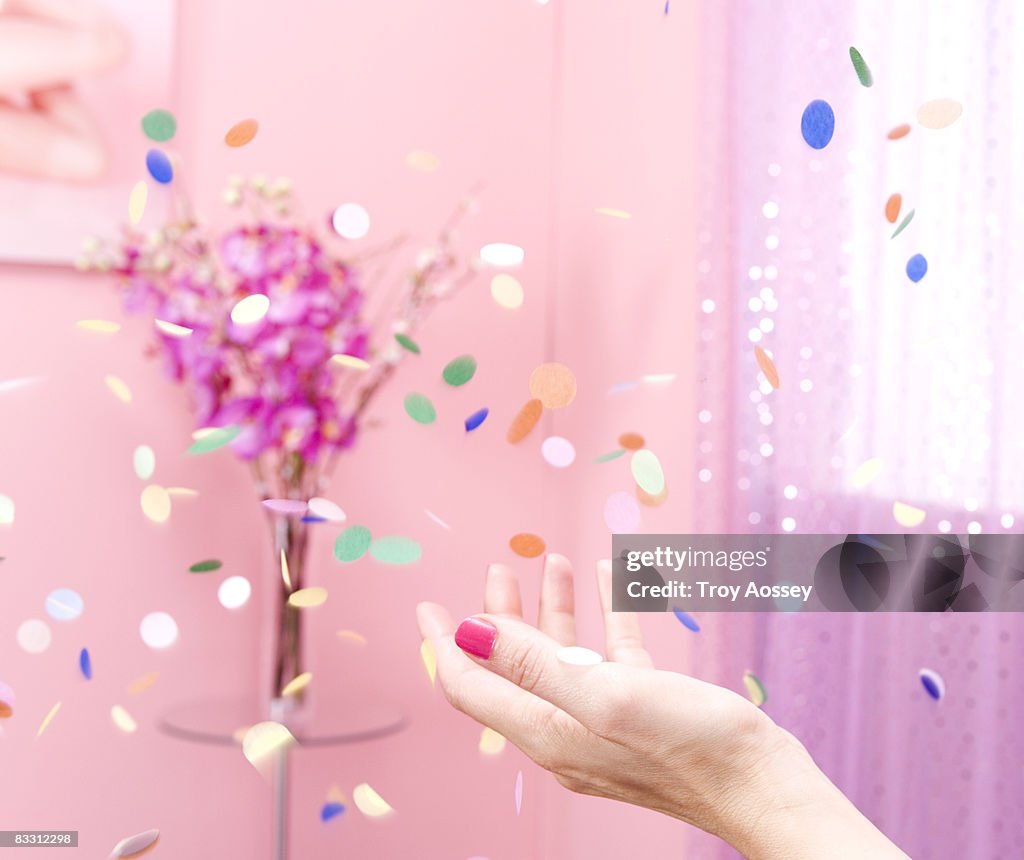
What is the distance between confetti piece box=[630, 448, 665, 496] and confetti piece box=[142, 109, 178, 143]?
2.45ft

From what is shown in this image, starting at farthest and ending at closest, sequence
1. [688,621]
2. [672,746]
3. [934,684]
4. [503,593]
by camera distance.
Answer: [688,621] → [934,684] → [503,593] → [672,746]

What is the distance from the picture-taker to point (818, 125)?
0.92 m

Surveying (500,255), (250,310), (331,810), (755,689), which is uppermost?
(500,255)

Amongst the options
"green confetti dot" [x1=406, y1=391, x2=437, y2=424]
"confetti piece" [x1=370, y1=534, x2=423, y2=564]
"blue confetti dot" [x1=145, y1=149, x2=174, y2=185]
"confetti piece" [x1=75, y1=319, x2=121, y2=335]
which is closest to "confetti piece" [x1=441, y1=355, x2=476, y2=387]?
"green confetti dot" [x1=406, y1=391, x2=437, y2=424]

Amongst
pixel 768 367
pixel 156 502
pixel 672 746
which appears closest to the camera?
pixel 672 746

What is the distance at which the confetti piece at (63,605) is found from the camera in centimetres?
146

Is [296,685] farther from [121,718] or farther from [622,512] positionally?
[622,512]

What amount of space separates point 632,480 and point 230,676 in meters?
0.72

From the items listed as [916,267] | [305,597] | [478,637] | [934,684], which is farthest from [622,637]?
[305,597]

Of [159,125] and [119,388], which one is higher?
[159,125]

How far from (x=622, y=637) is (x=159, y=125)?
90 centimetres

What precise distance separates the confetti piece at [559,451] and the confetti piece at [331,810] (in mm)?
680

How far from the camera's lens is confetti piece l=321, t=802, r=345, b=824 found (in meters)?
1.67

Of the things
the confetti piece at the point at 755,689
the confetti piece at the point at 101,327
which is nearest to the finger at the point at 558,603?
the confetti piece at the point at 755,689
